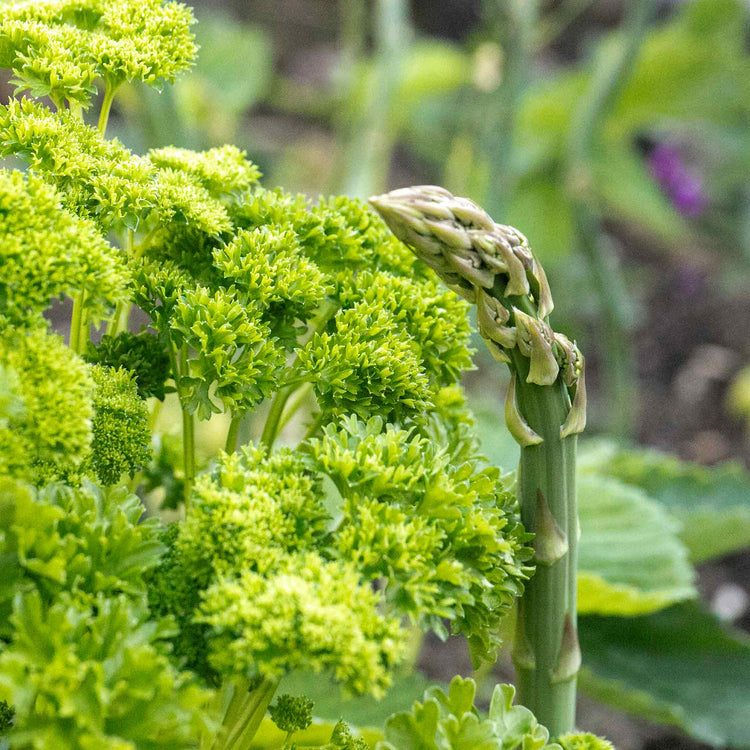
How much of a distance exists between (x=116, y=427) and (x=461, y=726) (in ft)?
1.04

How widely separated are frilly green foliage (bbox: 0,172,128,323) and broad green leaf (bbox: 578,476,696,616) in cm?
85

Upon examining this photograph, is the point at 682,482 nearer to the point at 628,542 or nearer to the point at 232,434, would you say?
the point at 628,542

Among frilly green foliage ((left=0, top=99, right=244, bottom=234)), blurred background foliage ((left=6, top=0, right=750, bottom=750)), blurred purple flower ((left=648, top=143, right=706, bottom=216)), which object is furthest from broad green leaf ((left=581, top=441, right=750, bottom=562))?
blurred purple flower ((left=648, top=143, right=706, bottom=216))

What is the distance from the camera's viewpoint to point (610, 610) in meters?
1.09

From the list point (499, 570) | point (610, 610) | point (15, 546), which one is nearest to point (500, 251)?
point (499, 570)

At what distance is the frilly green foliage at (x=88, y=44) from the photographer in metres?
0.64

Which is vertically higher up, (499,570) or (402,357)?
(402,357)

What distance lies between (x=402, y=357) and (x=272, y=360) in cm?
10

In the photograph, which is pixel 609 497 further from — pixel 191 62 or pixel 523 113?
pixel 523 113

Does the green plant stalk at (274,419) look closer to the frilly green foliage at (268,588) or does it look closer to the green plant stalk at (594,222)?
the frilly green foliage at (268,588)

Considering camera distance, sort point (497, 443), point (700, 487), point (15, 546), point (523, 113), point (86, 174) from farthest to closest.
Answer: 1. point (523, 113)
2. point (700, 487)
3. point (497, 443)
4. point (86, 174)
5. point (15, 546)

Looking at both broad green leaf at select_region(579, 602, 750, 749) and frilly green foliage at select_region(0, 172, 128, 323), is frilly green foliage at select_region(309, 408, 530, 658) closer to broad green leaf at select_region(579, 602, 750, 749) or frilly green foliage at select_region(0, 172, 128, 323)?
frilly green foliage at select_region(0, 172, 128, 323)

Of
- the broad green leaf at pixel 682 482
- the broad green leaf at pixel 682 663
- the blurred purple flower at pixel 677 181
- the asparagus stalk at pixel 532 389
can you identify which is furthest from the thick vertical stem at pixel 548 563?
the blurred purple flower at pixel 677 181

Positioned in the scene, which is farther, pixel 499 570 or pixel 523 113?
pixel 523 113
